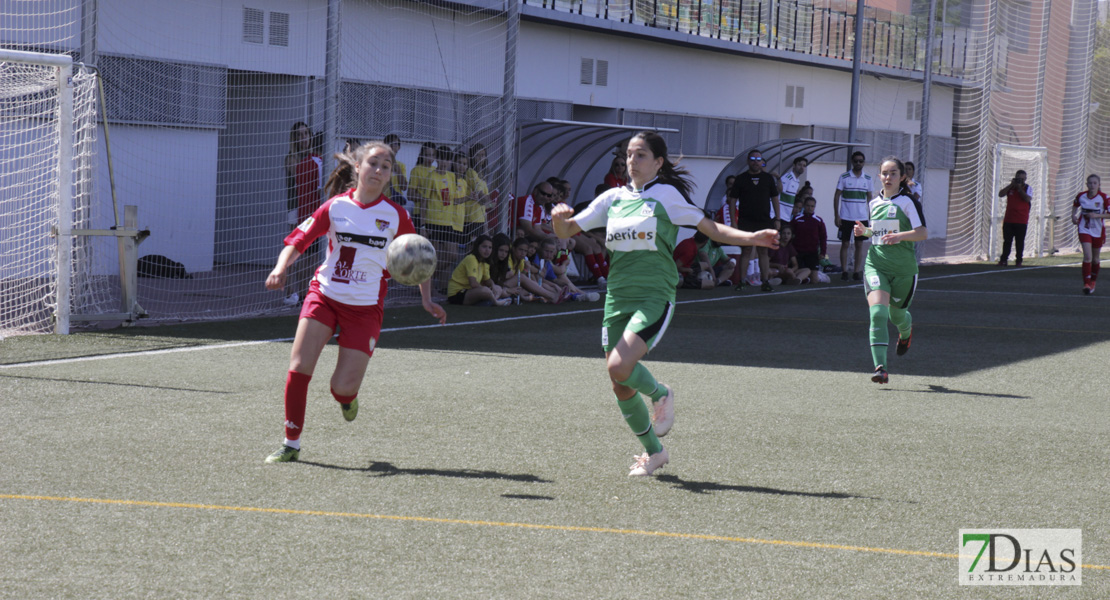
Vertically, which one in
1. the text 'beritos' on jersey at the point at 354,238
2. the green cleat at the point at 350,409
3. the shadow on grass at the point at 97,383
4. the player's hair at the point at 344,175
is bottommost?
the shadow on grass at the point at 97,383

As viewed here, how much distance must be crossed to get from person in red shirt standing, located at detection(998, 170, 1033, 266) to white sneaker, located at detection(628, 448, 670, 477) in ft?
70.2

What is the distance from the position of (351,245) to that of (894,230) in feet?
17.9

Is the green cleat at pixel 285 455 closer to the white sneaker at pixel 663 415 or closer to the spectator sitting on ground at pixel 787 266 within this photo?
the white sneaker at pixel 663 415

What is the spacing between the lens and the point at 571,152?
765 inches

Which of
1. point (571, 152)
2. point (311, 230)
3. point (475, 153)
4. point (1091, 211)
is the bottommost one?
point (311, 230)

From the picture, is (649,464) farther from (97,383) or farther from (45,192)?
(45,192)

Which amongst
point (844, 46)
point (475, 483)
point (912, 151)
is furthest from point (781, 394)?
point (912, 151)

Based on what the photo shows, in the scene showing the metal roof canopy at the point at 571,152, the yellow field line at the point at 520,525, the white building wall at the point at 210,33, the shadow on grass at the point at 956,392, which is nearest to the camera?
the yellow field line at the point at 520,525

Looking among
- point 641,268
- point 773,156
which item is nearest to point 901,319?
point 641,268

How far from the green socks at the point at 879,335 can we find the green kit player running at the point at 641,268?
3.67 metres

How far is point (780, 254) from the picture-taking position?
65.9 feet

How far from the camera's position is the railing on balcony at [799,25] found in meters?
25.2

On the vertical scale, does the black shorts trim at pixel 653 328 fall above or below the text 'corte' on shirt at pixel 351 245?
below

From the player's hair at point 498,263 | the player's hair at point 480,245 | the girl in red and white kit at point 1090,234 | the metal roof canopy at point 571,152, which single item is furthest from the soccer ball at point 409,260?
the girl in red and white kit at point 1090,234
